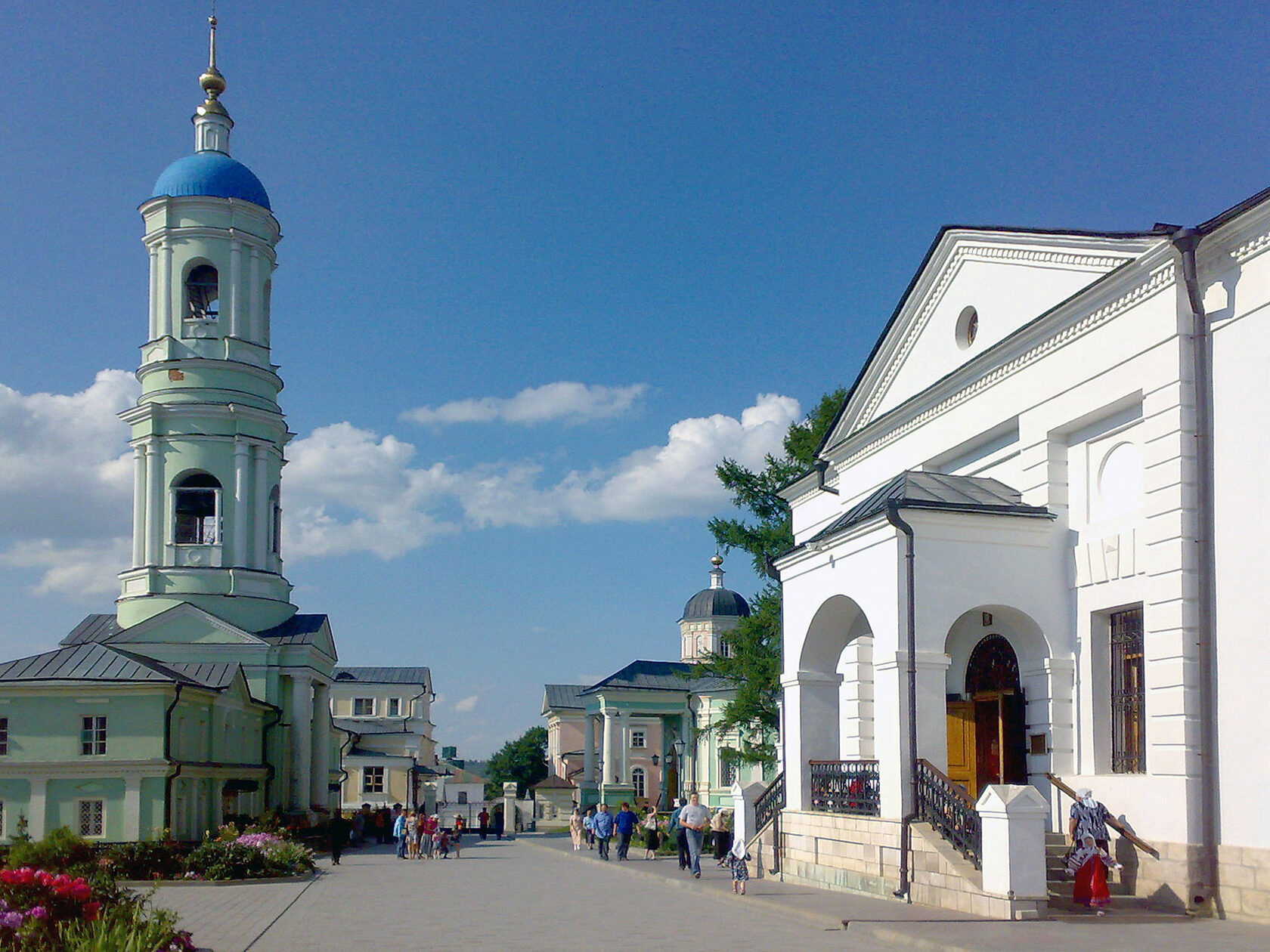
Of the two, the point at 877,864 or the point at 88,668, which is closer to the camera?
the point at 877,864

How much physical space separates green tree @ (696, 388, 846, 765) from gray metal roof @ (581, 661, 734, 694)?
29229 mm

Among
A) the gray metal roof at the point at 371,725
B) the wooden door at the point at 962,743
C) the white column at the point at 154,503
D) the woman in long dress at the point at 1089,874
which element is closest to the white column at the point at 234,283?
the white column at the point at 154,503

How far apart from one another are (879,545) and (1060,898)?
15.0 feet

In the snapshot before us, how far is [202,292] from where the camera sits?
38.8 m

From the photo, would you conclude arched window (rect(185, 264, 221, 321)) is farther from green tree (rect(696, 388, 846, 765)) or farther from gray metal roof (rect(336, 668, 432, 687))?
gray metal roof (rect(336, 668, 432, 687))

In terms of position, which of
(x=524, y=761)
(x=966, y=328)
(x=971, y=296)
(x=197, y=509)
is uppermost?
(x=971, y=296)

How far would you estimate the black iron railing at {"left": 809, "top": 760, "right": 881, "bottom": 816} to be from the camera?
17328mm

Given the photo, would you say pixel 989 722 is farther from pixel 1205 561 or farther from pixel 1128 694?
pixel 1205 561

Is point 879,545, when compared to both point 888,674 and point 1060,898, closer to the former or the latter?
point 888,674

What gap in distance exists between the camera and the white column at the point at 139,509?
37.5 m

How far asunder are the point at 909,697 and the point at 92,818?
20230 millimetres

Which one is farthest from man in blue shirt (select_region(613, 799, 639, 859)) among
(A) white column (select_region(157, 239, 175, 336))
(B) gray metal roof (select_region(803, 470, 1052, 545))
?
(A) white column (select_region(157, 239, 175, 336))

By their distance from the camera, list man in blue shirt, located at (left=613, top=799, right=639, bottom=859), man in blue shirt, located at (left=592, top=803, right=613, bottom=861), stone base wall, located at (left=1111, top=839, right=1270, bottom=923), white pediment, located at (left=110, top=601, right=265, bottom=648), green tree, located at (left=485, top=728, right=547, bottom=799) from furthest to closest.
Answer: green tree, located at (left=485, top=728, right=547, bottom=799), white pediment, located at (left=110, top=601, right=265, bottom=648), man in blue shirt, located at (left=592, top=803, right=613, bottom=861), man in blue shirt, located at (left=613, top=799, right=639, bottom=859), stone base wall, located at (left=1111, top=839, right=1270, bottom=923)

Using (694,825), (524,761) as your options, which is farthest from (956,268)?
(524,761)
